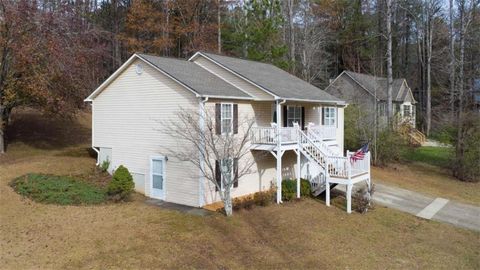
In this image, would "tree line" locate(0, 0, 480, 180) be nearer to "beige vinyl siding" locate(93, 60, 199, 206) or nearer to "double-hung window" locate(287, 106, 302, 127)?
"beige vinyl siding" locate(93, 60, 199, 206)

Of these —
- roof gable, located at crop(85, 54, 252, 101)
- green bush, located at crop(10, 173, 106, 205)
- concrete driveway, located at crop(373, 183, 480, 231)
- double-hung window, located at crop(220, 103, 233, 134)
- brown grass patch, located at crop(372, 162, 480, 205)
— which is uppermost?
roof gable, located at crop(85, 54, 252, 101)

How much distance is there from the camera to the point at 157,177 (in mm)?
17266

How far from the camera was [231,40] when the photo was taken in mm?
35125

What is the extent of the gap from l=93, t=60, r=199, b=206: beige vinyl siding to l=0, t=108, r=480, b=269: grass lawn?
1579mm

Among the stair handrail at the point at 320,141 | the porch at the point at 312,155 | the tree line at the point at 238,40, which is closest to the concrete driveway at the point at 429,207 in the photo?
the porch at the point at 312,155

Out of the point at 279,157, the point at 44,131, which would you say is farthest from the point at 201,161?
the point at 44,131

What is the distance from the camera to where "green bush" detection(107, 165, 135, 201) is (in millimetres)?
15750

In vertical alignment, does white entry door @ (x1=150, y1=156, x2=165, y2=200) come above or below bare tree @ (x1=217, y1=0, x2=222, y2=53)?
below

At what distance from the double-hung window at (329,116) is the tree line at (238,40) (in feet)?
27.1

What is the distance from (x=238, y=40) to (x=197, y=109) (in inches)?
731

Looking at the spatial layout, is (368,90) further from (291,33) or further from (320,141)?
(320,141)

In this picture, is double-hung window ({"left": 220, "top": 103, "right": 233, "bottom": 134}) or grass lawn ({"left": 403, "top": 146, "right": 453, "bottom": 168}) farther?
grass lawn ({"left": 403, "top": 146, "right": 453, "bottom": 168})

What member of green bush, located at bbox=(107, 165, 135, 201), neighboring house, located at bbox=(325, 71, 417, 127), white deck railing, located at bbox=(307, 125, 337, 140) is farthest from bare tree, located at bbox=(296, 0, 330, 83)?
green bush, located at bbox=(107, 165, 135, 201)

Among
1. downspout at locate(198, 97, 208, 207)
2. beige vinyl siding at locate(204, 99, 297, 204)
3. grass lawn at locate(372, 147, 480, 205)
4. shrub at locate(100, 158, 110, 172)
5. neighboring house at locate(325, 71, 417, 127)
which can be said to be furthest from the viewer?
neighboring house at locate(325, 71, 417, 127)
